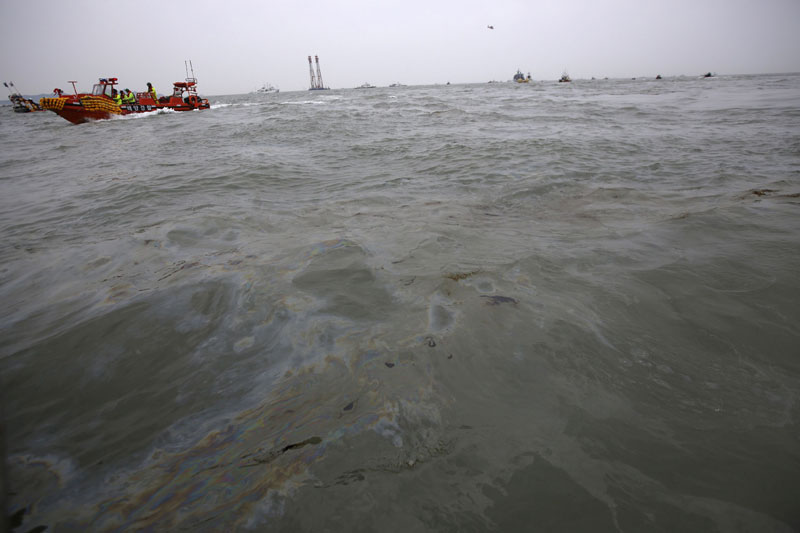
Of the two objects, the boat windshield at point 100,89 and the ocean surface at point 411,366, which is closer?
the ocean surface at point 411,366

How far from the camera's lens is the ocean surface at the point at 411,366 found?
1.10 metres

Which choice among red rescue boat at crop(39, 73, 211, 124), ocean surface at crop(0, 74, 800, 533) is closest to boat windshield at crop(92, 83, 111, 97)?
red rescue boat at crop(39, 73, 211, 124)

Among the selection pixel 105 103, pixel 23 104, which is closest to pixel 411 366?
pixel 105 103

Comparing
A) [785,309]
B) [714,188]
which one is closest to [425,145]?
[714,188]

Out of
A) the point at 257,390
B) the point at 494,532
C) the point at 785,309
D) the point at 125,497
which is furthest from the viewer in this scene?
the point at 785,309

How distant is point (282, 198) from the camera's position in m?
4.65

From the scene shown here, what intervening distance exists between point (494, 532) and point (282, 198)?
177 inches

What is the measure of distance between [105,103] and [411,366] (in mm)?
27677

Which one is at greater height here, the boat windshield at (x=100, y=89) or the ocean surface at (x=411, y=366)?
the boat windshield at (x=100, y=89)

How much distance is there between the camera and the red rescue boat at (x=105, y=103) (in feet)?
60.8

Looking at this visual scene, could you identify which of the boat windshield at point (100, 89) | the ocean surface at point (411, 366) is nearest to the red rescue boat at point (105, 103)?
the boat windshield at point (100, 89)

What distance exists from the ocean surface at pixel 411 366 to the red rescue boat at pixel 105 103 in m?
21.6

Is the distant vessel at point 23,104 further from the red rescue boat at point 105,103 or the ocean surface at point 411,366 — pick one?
the ocean surface at point 411,366

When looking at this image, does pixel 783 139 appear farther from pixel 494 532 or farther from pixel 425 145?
pixel 494 532
